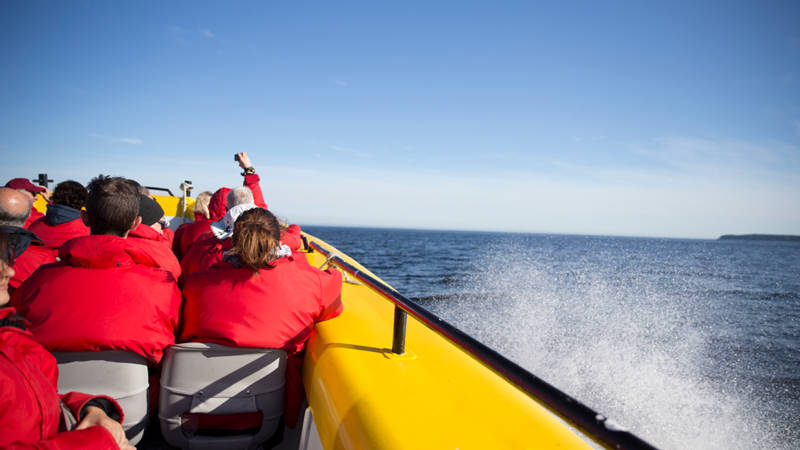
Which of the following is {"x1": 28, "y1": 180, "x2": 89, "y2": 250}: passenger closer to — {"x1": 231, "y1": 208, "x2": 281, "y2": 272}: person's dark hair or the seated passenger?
the seated passenger

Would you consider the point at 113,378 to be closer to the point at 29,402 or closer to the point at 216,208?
the point at 29,402

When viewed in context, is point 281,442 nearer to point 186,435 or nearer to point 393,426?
point 186,435

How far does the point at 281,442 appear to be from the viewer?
221 centimetres

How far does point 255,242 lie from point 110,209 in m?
0.72

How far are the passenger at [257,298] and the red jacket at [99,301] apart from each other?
7.4 inches

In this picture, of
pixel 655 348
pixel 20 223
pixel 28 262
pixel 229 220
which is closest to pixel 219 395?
pixel 229 220

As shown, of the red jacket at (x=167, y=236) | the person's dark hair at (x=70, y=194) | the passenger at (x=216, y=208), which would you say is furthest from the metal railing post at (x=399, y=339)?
the person's dark hair at (x=70, y=194)

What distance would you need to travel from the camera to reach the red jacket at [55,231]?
2.95m

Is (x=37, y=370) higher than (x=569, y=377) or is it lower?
higher

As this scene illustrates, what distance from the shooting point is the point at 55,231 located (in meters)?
3.00

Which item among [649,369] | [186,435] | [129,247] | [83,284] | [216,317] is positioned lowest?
[649,369]

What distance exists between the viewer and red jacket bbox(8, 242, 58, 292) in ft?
7.48

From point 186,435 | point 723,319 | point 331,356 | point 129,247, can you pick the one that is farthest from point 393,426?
point 723,319

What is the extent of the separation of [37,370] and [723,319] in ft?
43.9
